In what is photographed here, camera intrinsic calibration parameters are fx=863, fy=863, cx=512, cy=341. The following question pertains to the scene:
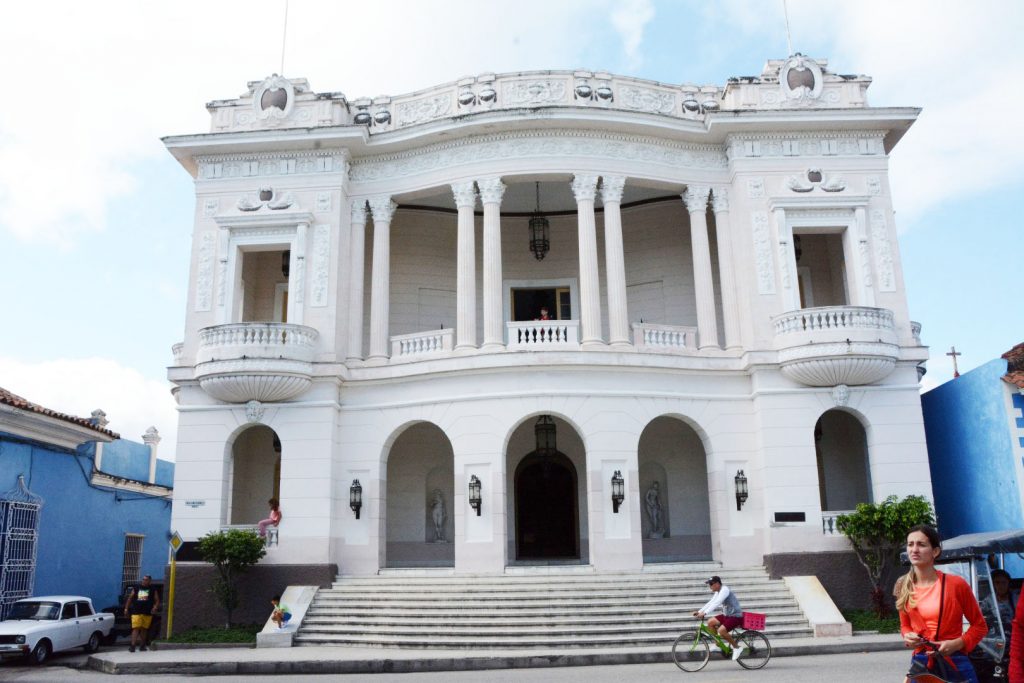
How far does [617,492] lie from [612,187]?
7.63 meters

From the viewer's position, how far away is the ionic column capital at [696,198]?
22.3m

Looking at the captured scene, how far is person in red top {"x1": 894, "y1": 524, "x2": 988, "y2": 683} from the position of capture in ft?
18.1

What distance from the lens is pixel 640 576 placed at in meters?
19.0

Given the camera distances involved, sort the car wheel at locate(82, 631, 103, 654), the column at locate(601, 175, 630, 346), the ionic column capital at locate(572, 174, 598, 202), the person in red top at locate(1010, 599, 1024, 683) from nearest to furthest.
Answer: the person in red top at locate(1010, 599, 1024, 683), the car wheel at locate(82, 631, 103, 654), the column at locate(601, 175, 630, 346), the ionic column capital at locate(572, 174, 598, 202)

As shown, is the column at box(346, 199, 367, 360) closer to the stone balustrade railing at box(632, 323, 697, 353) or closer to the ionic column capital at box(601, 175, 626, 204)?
the ionic column capital at box(601, 175, 626, 204)

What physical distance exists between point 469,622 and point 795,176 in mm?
13608

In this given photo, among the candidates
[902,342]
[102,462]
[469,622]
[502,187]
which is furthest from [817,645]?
[102,462]

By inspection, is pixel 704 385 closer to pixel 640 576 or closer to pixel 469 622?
pixel 640 576

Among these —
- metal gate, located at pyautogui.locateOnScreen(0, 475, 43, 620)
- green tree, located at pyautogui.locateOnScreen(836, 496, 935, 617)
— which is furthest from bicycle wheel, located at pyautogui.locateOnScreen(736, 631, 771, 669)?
metal gate, located at pyautogui.locateOnScreen(0, 475, 43, 620)

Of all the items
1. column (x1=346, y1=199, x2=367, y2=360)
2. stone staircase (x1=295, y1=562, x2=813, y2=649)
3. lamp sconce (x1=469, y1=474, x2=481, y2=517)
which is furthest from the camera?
column (x1=346, y1=199, x2=367, y2=360)

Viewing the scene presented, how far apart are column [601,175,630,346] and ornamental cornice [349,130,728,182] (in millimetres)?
804

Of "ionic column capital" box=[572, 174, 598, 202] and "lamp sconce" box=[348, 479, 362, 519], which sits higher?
"ionic column capital" box=[572, 174, 598, 202]

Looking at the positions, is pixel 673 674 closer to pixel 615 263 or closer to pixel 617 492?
pixel 617 492

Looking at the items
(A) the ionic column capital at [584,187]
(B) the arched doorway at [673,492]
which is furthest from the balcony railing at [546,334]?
(B) the arched doorway at [673,492]
